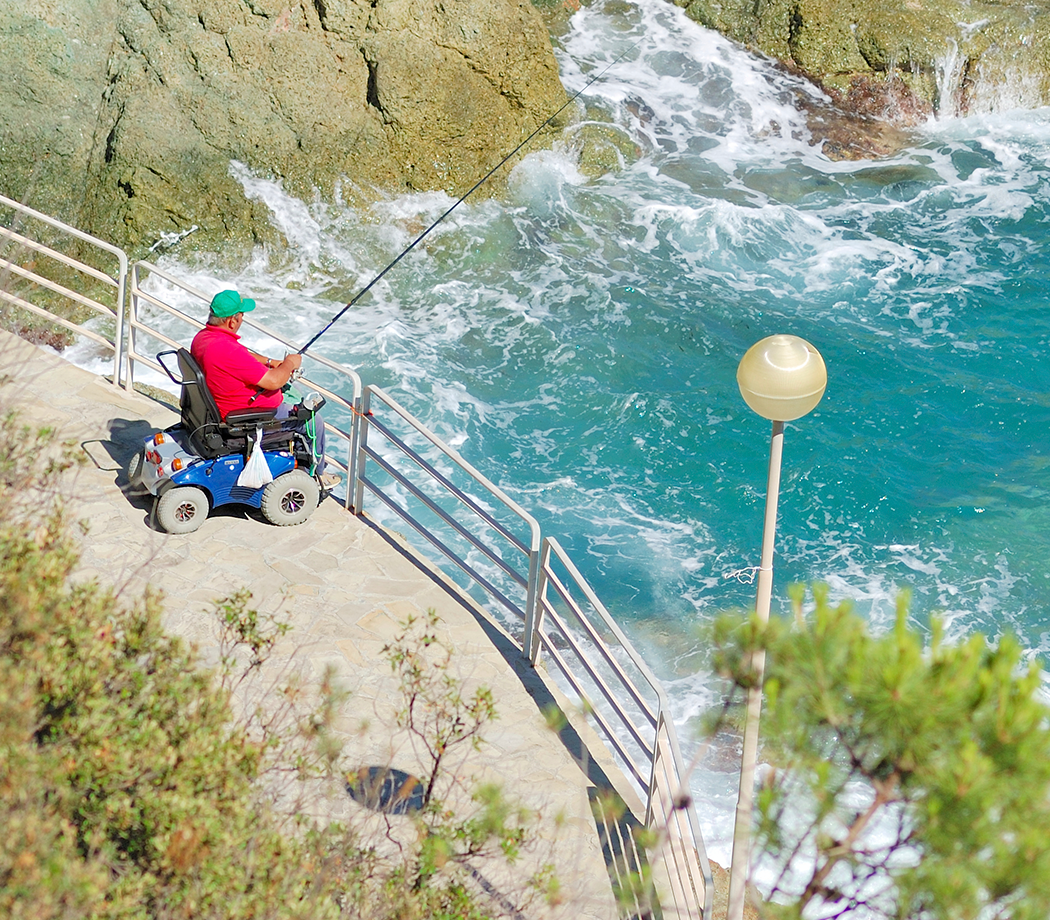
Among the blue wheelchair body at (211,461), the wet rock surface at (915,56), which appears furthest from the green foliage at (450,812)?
the wet rock surface at (915,56)

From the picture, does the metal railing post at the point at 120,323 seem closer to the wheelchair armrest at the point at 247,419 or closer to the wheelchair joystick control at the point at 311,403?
the wheelchair armrest at the point at 247,419

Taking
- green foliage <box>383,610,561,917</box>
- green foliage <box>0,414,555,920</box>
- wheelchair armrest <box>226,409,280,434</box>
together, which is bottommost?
green foliage <box>0,414,555,920</box>

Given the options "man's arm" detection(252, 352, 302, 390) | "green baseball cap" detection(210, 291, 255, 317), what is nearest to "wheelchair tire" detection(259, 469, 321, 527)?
"man's arm" detection(252, 352, 302, 390)

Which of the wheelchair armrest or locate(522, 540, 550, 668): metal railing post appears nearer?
locate(522, 540, 550, 668): metal railing post

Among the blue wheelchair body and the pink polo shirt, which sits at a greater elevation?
the pink polo shirt

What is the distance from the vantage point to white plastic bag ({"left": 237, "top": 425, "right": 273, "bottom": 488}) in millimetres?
7508

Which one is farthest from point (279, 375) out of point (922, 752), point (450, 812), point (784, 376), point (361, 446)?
point (922, 752)

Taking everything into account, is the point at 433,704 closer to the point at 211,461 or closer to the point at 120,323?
the point at 211,461

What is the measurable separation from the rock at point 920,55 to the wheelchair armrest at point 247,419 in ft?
48.3

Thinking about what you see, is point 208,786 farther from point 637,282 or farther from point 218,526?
point 637,282

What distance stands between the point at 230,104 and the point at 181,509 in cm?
885

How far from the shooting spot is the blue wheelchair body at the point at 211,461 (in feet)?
24.1

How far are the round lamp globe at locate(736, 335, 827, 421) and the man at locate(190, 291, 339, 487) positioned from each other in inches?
136

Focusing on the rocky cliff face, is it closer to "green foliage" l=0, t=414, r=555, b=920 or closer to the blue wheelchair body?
the blue wheelchair body
